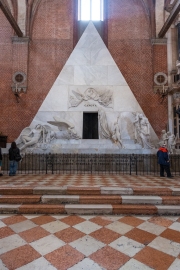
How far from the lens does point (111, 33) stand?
12023 millimetres

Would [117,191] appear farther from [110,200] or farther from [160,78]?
[160,78]

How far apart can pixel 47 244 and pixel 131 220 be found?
4.66 ft

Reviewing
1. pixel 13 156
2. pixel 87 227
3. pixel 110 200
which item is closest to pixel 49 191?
pixel 110 200

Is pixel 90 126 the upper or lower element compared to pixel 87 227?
upper

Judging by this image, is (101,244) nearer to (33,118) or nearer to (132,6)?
(33,118)

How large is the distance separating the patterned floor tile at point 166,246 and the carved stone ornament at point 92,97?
29.6 feet

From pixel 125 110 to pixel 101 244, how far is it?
9.26m

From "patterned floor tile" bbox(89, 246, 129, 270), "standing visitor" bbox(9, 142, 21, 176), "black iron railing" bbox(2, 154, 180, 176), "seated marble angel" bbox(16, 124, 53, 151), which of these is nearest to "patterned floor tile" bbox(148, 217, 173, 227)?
"patterned floor tile" bbox(89, 246, 129, 270)

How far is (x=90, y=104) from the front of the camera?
10766 millimetres

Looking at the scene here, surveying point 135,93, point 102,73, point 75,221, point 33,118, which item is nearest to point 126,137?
point 135,93

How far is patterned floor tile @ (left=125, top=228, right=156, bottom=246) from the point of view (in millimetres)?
2240

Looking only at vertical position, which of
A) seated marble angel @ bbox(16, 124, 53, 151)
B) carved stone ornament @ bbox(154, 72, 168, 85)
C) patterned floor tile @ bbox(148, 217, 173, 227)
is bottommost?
patterned floor tile @ bbox(148, 217, 173, 227)

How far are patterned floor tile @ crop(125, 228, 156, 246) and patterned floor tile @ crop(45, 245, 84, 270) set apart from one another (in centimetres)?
77

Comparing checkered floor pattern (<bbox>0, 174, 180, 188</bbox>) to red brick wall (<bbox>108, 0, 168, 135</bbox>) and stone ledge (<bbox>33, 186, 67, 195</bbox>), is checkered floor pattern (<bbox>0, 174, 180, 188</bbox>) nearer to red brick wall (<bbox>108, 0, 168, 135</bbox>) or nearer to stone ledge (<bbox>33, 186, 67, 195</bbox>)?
stone ledge (<bbox>33, 186, 67, 195</bbox>)
